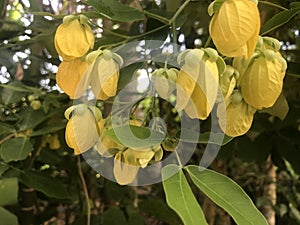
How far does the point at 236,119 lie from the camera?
0.53 meters

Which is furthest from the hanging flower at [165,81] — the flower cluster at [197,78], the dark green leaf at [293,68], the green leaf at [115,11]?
the dark green leaf at [293,68]

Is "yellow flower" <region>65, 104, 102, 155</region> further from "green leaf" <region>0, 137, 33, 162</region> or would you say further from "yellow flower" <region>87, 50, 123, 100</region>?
"green leaf" <region>0, 137, 33, 162</region>

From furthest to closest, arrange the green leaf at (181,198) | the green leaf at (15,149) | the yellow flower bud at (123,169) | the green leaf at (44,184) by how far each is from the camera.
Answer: the green leaf at (44,184)
the green leaf at (15,149)
the yellow flower bud at (123,169)
the green leaf at (181,198)

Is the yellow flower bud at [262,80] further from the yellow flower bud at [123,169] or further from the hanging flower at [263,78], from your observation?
the yellow flower bud at [123,169]

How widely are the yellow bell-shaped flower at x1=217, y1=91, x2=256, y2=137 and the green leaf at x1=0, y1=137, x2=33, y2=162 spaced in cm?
39

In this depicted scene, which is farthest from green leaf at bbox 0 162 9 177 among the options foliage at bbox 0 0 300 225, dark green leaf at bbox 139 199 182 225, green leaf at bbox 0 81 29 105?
dark green leaf at bbox 139 199 182 225

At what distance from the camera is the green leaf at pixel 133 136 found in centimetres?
49

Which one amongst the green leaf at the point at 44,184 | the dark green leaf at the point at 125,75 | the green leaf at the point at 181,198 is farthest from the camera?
the green leaf at the point at 44,184

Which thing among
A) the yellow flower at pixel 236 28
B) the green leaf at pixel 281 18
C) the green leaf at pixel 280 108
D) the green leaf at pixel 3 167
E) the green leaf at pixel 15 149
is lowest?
the green leaf at pixel 3 167

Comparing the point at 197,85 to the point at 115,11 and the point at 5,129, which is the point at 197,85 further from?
the point at 5,129

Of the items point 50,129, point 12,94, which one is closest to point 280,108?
point 50,129

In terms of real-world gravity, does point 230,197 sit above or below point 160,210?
above

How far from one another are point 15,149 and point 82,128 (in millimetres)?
334

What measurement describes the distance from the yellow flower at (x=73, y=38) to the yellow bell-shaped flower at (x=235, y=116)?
0.15 metres
